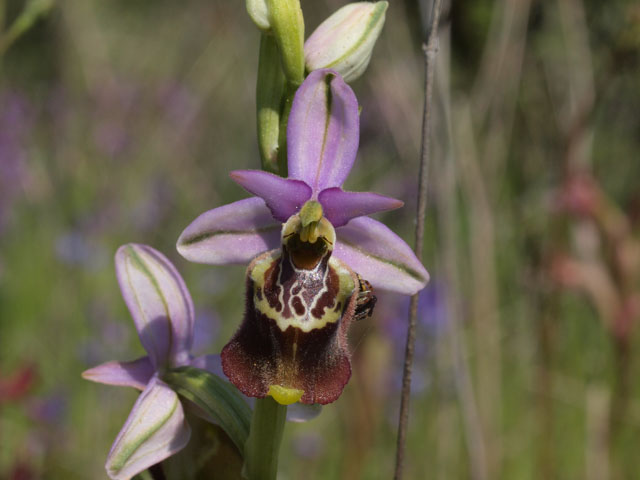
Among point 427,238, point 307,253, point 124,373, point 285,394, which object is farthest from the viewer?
point 427,238

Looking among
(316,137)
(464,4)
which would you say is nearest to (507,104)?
(316,137)

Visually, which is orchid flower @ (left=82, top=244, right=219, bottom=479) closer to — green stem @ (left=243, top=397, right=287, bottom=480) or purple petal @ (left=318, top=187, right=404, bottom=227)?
green stem @ (left=243, top=397, right=287, bottom=480)

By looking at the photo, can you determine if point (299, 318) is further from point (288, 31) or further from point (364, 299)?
point (288, 31)

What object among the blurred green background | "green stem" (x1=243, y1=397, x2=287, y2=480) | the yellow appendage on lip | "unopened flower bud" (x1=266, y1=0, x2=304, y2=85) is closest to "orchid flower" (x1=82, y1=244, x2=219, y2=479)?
"green stem" (x1=243, y1=397, x2=287, y2=480)

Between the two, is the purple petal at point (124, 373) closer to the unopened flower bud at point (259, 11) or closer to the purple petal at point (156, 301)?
the purple petal at point (156, 301)

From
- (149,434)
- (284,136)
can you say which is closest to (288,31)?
(284,136)

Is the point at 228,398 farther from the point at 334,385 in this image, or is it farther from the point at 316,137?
the point at 316,137
